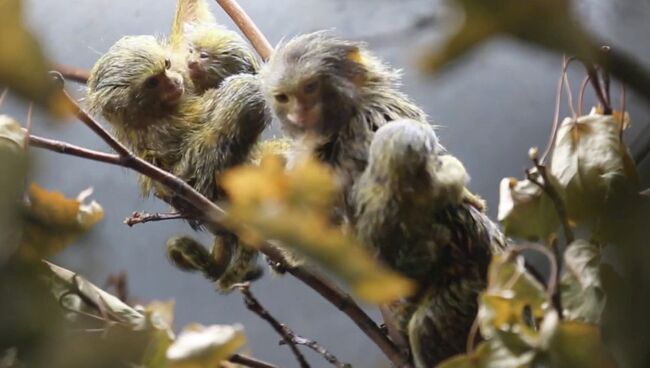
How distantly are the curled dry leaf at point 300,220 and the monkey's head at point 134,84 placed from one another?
0.71 metres

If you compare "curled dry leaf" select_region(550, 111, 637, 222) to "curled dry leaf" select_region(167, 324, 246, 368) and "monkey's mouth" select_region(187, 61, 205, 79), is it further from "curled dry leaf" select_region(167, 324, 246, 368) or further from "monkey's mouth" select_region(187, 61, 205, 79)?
"monkey's mouth" select_region(187, 61, 205, 79)

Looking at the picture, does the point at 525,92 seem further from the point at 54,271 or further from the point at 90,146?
the point at 90,146

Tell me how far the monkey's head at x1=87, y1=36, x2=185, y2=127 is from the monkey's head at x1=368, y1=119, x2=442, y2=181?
0.46 metres

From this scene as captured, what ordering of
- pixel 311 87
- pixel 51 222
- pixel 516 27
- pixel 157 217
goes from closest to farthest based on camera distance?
pixel 516 27
pixel 51 222
pixel 311 87
pixel 157 217

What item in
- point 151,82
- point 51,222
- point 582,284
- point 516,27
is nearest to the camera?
point 516,27

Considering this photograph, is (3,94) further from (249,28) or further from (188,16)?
(188,16)

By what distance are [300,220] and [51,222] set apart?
0.27 meters

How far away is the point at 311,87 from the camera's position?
3.15ft

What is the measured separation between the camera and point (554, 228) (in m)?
0.97

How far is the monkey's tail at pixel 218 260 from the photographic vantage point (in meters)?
1.26

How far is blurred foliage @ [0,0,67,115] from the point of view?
54cm

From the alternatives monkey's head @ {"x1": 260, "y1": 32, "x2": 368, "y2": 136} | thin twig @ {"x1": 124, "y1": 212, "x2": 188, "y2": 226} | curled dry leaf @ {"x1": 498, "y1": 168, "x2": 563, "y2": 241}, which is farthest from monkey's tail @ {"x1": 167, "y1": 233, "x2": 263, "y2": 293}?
curled dry leaf @ {"x1": 498, "y1": 168, "x2": 563, "y2": 241}

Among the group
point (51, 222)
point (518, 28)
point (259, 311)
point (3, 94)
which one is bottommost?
point (259, 311)

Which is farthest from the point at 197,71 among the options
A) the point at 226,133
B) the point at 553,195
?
the point at 553,195
